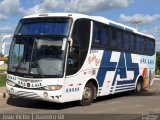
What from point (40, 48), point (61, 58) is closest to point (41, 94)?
point (61, 58)

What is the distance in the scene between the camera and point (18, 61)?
559 inches

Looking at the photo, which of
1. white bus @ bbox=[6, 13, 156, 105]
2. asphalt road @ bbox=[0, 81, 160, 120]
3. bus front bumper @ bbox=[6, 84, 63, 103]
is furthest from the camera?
white bus @ bbox=[6, 13, 156, 105]

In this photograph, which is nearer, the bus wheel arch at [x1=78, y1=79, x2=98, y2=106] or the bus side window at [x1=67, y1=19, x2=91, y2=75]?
the bus side window at [x1=67, y1=19, x2=91, y2=75]

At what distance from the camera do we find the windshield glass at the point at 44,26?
1402cm

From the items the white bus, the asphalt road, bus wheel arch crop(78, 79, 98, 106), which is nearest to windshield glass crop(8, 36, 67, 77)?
the white bus

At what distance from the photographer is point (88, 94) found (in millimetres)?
15242

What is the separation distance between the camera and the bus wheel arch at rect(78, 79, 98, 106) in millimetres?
14961

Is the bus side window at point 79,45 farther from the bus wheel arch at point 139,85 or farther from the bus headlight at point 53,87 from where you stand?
the bus wheel arch at point 139,85

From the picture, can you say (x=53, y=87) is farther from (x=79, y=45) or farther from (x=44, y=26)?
(x=44, y=26)

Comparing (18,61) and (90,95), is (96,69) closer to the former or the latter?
(90,95)

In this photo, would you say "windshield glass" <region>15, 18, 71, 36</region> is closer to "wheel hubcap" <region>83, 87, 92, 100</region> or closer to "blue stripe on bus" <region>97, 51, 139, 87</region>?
"wheel hubcap" <region>83, 87, 92, 100</region>

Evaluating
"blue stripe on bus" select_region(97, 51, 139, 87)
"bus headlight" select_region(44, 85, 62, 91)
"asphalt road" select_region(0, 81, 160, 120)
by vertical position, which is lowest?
"asphalt road" select_region(0, 81, 160, 120)

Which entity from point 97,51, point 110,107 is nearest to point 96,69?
point 97,51

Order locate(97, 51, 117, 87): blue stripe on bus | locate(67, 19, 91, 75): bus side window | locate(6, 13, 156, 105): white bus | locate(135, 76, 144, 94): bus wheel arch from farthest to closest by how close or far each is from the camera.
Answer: locate(135, 76, 144, 94): bus wheel arch < locate(97, 51, 117, 87): blue stripe on bus < locate(67, 19, 91, 75): bus side window < locate(6, 13, 156, 105): white bus
